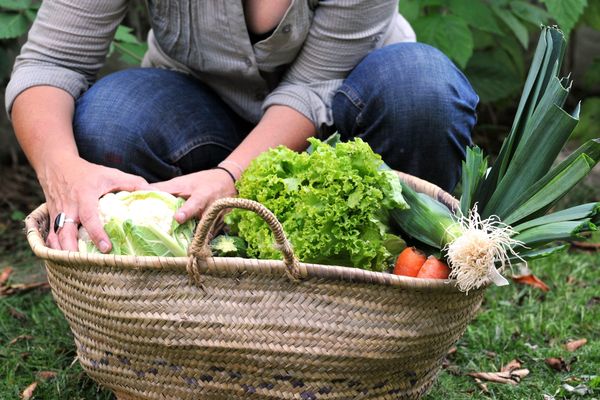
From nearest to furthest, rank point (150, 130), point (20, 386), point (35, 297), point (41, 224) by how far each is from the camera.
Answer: point (41, 224) < point (20, 386) < point (150, 130) < point (35, 297)

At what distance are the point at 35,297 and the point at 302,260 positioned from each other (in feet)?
4.24

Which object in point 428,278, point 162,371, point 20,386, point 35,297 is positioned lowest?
point 35,297

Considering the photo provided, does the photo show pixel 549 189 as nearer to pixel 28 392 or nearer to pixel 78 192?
pixel 78 192

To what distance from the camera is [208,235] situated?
4.98 feet

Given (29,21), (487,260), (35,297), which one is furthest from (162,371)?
(29,21)

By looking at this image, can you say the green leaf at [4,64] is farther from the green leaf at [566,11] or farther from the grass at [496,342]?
the green leaf at [566,11]

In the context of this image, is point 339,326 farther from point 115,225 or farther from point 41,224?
point 41,224

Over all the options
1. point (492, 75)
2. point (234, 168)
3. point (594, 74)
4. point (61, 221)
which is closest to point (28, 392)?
point (61, 221)

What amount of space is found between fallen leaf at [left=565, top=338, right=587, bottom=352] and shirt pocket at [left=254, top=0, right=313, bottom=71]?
3.70 feet

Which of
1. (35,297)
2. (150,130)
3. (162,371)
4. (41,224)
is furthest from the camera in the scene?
(35,297)

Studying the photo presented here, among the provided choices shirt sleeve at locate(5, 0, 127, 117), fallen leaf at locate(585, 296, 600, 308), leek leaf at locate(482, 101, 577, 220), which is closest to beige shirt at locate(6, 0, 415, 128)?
shirt sleeve at locate(5, 0, 127, 117)

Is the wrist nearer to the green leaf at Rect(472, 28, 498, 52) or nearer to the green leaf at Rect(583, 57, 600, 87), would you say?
the green leaf at Rect(472, 28, 498, 52)

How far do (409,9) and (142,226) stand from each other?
5.77 ft

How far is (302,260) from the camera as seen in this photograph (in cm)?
172
